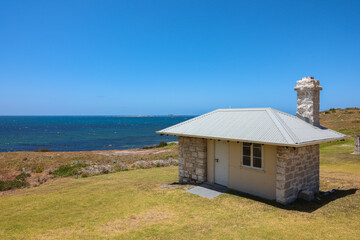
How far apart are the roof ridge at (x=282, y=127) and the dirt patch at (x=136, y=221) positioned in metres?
5.25

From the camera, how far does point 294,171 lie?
30.0ft

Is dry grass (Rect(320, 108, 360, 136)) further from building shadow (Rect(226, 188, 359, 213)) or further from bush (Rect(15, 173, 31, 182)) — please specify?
bush (Rect(15, 173, 31, 182))

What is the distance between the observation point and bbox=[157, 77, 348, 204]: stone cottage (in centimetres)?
887

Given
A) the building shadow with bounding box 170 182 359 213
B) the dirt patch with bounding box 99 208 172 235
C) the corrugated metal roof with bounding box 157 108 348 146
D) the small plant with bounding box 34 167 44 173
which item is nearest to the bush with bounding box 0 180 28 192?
the small plant with bounding box 34 167 44 173

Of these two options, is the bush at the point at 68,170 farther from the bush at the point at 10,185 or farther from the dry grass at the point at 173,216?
the dry grass at the point at 173,216

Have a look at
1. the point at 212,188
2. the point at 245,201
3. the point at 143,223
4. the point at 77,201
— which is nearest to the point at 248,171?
the point at 245,201

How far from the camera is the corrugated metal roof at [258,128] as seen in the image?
8.80 m

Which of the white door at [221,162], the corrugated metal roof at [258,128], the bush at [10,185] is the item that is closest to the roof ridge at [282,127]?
the corrugated metal roof at [258,128]

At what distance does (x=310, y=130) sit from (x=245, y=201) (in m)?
4.24

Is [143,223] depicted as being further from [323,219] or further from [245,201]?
[323,219]

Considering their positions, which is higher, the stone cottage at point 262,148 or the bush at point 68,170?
the stone cottage at point 262,148

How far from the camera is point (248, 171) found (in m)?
10.0

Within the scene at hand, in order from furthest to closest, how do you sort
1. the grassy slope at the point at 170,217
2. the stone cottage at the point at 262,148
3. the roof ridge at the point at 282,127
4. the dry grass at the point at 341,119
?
the dry grass at the point at 341,119 < the stone cottage at the point at 262,148 < the roof ridge at the point at 282,127 < the grassy slope at the point at 170,217

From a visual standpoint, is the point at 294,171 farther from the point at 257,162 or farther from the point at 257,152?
the point at 257,152
